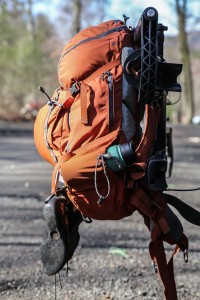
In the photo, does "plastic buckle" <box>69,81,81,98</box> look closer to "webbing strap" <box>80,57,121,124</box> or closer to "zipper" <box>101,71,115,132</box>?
"webbing strap" <box>80,57,121,124</box>

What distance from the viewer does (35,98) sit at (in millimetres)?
28281

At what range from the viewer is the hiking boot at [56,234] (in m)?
2.37

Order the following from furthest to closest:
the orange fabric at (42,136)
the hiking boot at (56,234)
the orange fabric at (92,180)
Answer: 1. the orange fabric at (42,136)
2. the hiking boot at (56,234)
3. the orange fabric at (92,180)

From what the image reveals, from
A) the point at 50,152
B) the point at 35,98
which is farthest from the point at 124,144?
the point at 35,98

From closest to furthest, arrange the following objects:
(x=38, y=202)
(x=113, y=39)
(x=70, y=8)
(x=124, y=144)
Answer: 1. (x=124, y=144)
2. (x=113, y=39)
3. (x=38, y=202)
4. (x=70, y=8)

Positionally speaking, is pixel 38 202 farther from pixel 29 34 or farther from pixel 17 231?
pixel 29 34

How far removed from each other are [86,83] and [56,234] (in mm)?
727

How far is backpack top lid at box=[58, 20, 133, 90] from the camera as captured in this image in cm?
226

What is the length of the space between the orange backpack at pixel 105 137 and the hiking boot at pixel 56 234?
0.40 ft

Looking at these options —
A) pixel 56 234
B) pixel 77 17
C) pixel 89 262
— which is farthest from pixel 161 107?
pixel 77 17

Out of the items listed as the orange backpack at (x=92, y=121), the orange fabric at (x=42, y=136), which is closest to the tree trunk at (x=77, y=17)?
the orange fabric at (x=42, y=136)

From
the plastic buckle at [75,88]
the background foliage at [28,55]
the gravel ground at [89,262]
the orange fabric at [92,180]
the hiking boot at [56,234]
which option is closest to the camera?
the orange fabric at [92,180]

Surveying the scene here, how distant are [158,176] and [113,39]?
656 mm

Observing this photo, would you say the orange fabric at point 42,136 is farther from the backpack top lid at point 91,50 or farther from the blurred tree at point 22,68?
the blurred tree at point 22,68
